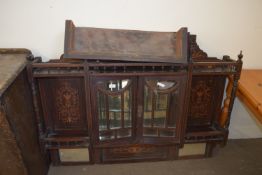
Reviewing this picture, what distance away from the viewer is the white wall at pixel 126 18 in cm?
147

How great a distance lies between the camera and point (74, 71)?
4.64ft

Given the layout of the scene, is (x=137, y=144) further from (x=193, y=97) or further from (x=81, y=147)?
(x=193, y=97)

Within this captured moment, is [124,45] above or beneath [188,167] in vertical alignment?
above

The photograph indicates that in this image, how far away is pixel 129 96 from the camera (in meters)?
1.51

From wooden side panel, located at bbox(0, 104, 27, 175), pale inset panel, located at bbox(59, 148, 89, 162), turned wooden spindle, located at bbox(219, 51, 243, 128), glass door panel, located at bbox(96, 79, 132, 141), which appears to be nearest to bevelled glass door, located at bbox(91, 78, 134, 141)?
glass door panel, located at bbox(96, 79, 132, 141)

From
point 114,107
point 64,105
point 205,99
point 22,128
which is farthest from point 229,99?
point 22,128

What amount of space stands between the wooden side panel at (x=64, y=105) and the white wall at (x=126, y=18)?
23 centimetres

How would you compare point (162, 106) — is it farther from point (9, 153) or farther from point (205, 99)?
point (9, 153)

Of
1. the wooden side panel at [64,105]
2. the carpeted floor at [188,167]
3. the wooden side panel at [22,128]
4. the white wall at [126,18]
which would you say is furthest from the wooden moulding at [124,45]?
the carpeted floor at [188,167]

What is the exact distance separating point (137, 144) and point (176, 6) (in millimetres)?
1049

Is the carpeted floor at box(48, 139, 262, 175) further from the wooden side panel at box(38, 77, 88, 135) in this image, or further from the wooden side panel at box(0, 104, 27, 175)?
the wooden side panel at box(0, 104, 27, 175)

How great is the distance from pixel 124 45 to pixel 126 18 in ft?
0.80

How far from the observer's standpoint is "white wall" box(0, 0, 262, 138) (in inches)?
57.8

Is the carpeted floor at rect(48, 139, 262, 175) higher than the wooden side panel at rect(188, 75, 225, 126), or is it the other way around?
the wooden side panel at rect(188, 75, 225, 126)
